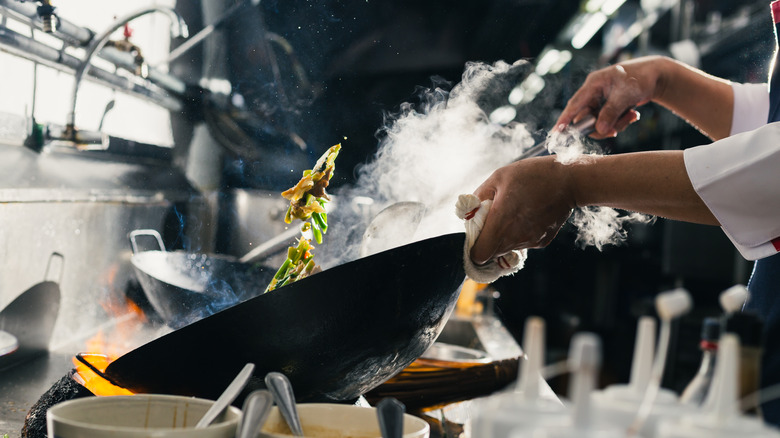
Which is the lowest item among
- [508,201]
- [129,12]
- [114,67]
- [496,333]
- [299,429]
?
[496,333]

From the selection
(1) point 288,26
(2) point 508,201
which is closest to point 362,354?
(2) point 508,201

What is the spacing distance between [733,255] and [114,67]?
4106mm

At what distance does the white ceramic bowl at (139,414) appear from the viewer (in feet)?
2.08

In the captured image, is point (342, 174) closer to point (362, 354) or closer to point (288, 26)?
point (288, 26)

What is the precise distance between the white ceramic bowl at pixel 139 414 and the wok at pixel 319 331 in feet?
0.35

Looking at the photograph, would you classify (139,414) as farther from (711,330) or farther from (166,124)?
(166,124)

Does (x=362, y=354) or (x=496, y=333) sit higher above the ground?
(x=362, y=354)

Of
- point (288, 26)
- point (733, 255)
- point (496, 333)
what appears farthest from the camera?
point (733, 255)

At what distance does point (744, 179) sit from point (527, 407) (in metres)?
0.66

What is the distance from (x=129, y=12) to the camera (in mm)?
1621

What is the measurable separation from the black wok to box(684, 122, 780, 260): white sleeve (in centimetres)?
105

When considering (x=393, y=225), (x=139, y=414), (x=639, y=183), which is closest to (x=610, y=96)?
(x=639, y=183)

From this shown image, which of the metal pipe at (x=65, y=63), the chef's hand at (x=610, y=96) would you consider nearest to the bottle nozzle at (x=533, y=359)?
the chef's hand at (x=610, y=96)

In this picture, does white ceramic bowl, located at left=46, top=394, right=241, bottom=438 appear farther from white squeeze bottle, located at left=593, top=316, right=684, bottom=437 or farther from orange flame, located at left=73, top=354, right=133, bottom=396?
white squeeze bottle, located at left=593, top=316, right=684, bottom=437
